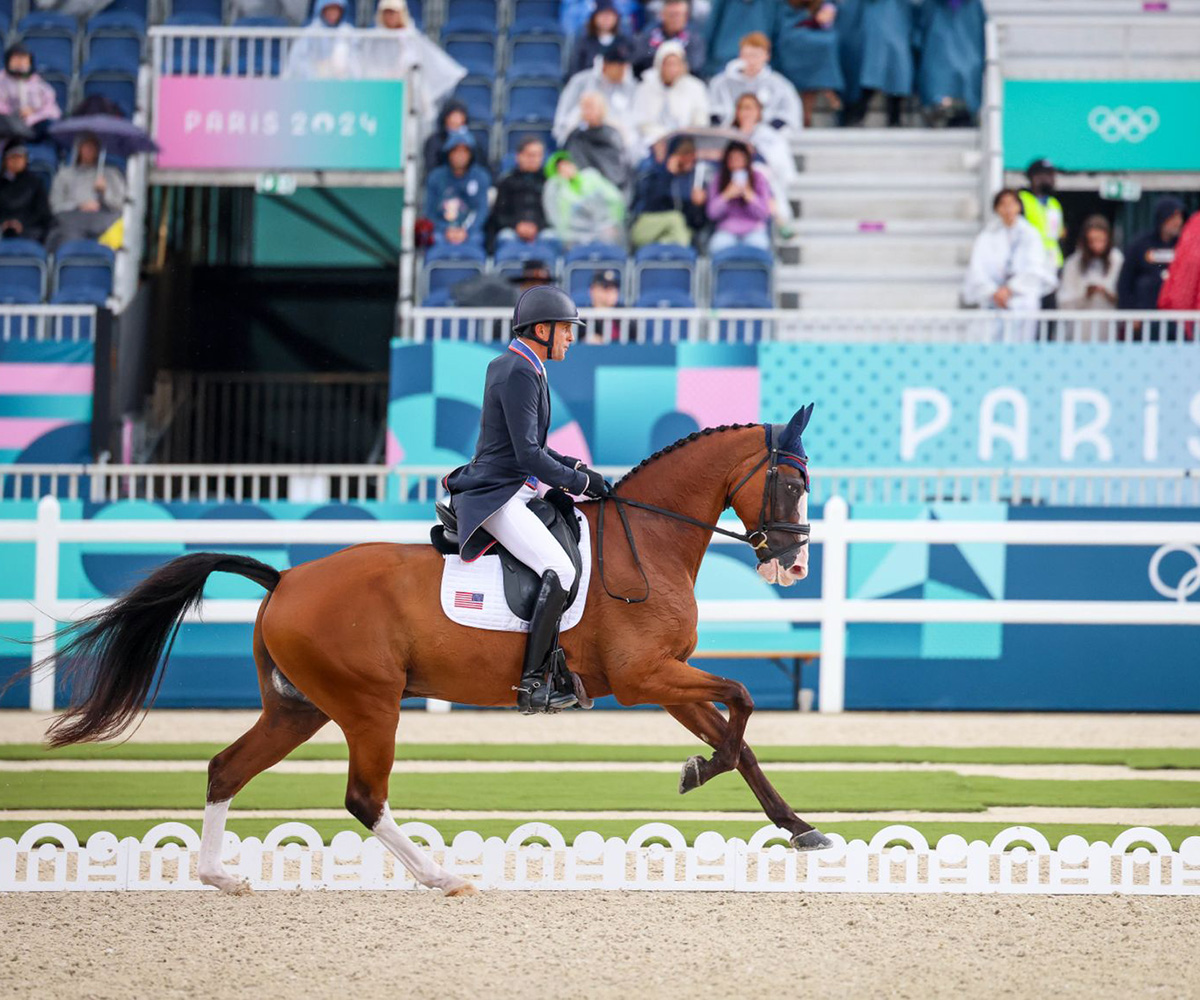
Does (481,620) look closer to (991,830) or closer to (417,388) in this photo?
(991,830)

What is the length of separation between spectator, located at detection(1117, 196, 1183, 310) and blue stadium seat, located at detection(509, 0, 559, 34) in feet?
21.8

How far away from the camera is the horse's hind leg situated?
5516 mm

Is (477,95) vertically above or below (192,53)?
below

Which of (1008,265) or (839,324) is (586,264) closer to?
(839,324)

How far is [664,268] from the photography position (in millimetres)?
13469

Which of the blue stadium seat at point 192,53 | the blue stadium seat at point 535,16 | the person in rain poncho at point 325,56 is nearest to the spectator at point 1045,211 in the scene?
the blue stadium seat at point 535,16

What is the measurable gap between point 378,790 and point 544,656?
769 mm

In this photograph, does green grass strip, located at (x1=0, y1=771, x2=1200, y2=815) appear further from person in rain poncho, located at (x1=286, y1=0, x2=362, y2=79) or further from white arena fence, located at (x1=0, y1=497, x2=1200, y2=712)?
person in rain poncho, located at (x1=286, y1=0, x2=362, y2=79)

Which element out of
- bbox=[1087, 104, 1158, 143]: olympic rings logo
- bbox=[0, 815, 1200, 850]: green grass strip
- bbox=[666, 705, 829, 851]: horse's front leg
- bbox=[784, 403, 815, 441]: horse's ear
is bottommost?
bbox=[0, 815, 1200, 850]: green grass strip

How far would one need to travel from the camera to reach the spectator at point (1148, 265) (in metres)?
13.0

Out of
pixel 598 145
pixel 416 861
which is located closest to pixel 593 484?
pixel 416 861

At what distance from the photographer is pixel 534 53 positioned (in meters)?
16.3

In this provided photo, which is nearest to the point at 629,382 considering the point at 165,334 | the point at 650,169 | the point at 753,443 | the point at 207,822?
the point at 650,169

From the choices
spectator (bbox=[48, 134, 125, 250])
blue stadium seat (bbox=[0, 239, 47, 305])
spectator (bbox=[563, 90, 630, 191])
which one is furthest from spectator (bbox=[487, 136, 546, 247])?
blue stadium seat (bbox=[0, 239, 47, 305])
